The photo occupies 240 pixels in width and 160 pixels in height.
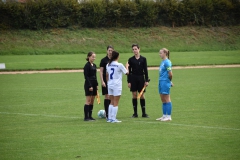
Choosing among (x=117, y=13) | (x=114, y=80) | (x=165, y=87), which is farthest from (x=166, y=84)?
(x=117, y=13)

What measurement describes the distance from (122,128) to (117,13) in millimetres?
49100

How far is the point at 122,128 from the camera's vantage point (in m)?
13.8

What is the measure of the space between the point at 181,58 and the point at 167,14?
64.3ft

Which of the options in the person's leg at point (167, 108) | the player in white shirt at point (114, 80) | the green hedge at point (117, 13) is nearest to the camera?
the player in white shirt at point (114, 80)

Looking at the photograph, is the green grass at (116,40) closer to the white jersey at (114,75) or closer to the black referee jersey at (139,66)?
the black referee jersey at (139,66)

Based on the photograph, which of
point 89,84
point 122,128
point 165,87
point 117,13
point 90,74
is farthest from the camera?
point 117,13

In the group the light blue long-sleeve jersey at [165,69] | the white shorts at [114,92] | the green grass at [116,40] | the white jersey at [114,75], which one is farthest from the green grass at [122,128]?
the green grass at [116,40]

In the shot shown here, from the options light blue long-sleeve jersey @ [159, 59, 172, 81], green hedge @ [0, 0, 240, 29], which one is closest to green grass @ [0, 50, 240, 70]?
green hedge @ [0, 0, 240, 29]

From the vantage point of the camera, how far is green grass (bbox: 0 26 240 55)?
5469 centimetres

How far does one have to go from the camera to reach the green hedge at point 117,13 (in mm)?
59656

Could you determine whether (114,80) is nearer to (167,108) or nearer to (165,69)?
(165,69)

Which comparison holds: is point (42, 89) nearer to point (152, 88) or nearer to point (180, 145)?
point (152, 88)


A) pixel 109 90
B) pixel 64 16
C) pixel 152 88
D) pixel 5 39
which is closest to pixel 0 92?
pixel 152 88

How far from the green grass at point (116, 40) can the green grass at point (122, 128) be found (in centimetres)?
3054
